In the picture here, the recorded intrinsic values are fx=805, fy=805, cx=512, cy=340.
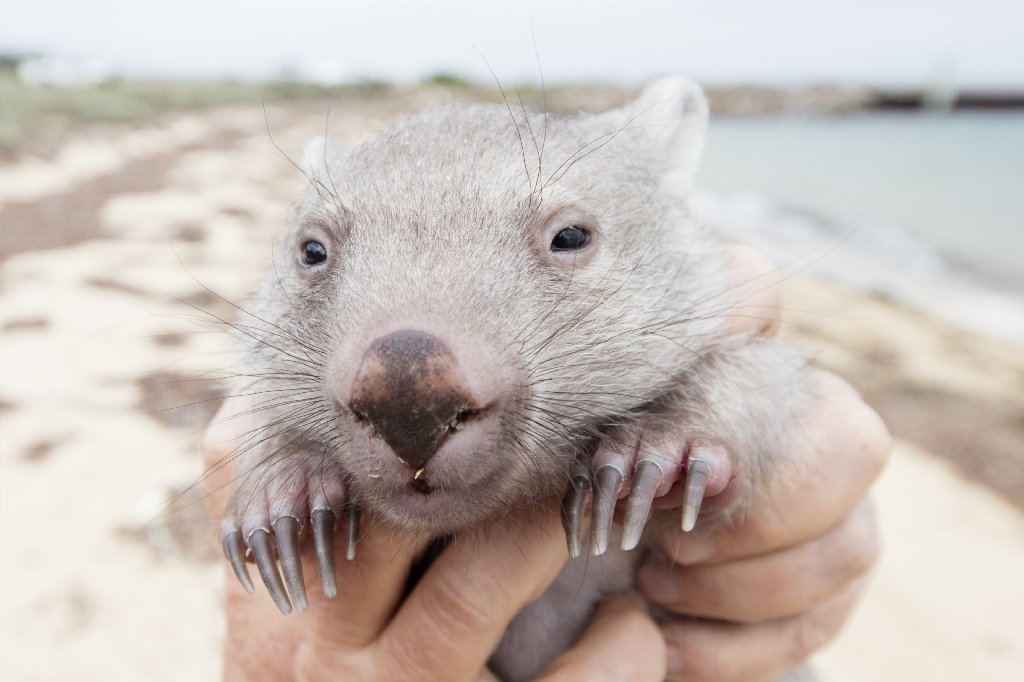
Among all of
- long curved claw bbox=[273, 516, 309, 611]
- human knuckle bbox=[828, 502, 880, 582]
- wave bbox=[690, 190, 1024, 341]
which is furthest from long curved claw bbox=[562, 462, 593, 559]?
wave bbox=[690, 190, 1024, 341]

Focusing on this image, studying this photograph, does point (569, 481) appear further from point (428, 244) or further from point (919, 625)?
point (919, 625)

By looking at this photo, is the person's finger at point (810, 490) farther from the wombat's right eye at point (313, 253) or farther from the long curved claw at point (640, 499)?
the wombat's right eye at point (313, 253)

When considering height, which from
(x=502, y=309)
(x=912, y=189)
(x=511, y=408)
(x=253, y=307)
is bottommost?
(x=912, y=189)

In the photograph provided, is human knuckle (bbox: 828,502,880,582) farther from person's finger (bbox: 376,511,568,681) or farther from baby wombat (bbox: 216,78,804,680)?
person's finger (bbox: 376,511,568,681)

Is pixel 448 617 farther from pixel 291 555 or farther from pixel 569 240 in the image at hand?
pixel 569 240

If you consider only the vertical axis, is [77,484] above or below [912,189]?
above

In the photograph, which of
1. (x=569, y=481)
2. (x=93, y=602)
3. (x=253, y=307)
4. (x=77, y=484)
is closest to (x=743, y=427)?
(x=569, y=481)
